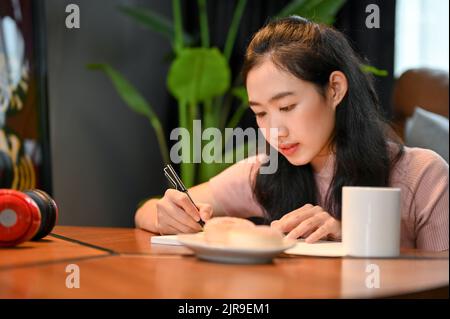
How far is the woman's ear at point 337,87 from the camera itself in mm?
1305

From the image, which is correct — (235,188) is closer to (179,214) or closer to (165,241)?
(179,214)

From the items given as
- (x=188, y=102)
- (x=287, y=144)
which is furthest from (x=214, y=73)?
(x=287, y=144)

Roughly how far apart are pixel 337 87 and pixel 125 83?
3.84 feet

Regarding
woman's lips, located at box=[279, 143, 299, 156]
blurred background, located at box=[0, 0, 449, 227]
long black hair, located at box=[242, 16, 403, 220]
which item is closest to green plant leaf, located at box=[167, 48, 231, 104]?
blurred background, located at box=[0, 0, 449, 227]

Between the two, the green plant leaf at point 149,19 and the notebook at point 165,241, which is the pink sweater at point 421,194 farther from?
the green plant leaf at point 149,19

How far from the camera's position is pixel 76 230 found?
1235 mm

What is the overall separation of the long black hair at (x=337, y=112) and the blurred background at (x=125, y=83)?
0.60m

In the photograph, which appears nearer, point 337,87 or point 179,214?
point 179,214

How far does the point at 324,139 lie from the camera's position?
132 cm

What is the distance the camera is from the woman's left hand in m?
1.00

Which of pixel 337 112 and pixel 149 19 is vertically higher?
pixel 149 19

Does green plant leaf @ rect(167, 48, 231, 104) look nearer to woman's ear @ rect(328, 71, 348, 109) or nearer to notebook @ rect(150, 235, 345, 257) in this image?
woman's ear @ rect(328, 71, 348, 109)

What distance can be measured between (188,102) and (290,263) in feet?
5.94

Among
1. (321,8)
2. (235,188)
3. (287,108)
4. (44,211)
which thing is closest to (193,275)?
(44,211)
